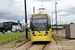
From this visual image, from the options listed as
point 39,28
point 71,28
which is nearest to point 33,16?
point 39,28

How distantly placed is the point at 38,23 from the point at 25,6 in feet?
24.9

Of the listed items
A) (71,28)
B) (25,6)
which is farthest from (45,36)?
(25,6)

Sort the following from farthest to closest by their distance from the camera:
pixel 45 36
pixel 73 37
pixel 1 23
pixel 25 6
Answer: pixel 1 23, pixel 25 6, pixel 73 37, pixel 45 36

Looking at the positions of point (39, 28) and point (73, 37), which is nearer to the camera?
point (39, 28)

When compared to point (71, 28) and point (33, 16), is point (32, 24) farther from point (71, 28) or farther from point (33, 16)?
point (71, 28)

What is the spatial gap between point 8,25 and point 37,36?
77.5m

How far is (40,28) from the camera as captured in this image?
1394 cm

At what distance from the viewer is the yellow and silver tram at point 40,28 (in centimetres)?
1377

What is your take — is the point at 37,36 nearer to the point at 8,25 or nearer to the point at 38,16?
the point at 38,16

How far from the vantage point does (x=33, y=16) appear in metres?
14.4

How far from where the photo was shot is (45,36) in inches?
542

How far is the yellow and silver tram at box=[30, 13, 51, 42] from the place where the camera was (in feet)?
45.2

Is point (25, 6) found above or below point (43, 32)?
above

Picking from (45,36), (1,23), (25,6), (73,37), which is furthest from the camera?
(1,23)
